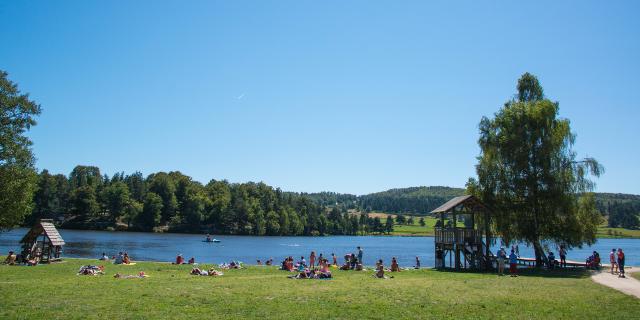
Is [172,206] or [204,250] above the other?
[172,206]

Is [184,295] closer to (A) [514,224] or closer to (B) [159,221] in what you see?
(A) [514,224]

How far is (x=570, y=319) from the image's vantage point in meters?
15.3

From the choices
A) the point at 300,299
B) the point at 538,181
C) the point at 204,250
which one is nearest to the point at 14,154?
the point at 300,299

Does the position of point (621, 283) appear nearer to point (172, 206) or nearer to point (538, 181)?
point (538, 181)

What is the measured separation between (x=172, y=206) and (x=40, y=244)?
111 m

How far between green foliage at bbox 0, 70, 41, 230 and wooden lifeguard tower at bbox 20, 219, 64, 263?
8198 millimetres

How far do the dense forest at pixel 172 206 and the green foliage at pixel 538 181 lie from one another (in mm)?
118875

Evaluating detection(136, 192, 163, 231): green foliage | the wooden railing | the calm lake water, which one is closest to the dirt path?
the wooden railing

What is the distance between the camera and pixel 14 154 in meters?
28.6

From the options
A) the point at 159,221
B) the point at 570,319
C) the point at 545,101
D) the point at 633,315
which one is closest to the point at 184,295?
the point at 570,319


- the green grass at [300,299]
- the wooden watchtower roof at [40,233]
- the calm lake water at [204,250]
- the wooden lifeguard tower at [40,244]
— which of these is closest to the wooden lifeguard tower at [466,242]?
the green grass at [300,299]

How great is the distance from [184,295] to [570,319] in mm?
14075

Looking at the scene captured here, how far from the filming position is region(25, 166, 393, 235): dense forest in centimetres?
14225

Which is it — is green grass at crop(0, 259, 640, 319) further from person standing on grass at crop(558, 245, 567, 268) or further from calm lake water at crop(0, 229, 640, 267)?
calm lake water at crop(0, 229, 640, 267)
